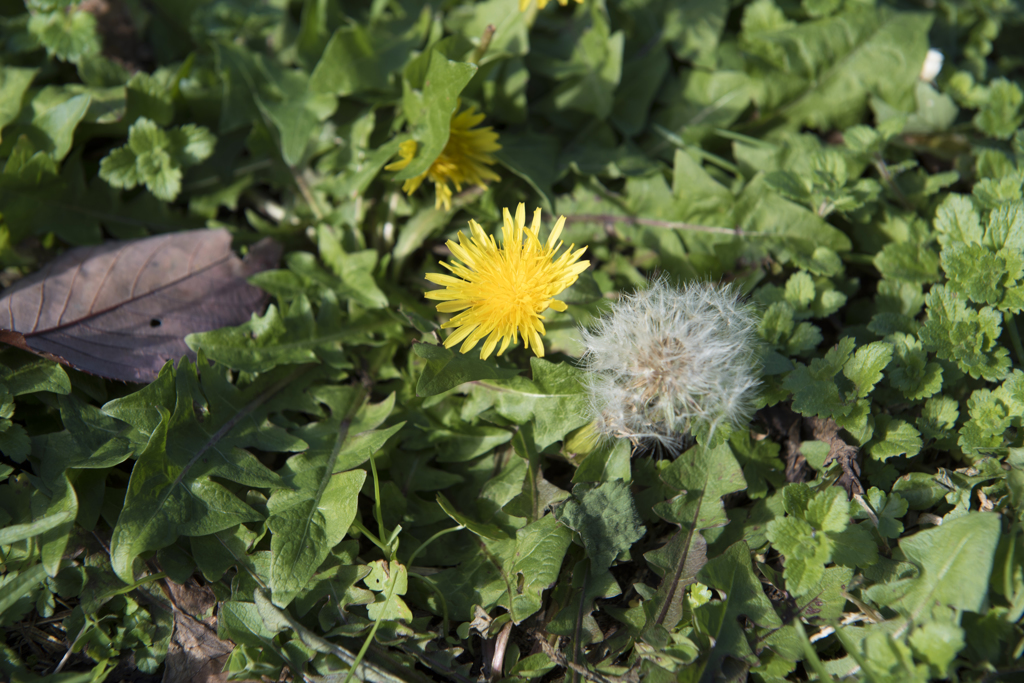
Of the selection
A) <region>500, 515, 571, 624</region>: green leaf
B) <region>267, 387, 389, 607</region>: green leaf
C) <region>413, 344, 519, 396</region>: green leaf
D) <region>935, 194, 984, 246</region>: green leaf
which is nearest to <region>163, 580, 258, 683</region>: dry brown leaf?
<region>267, 387, 389, 607</region>: green leaf

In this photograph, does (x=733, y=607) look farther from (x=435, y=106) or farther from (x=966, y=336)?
(x=435, y=106)

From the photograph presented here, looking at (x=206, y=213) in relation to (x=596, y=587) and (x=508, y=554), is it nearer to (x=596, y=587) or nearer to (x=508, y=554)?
(x=508, y=554)

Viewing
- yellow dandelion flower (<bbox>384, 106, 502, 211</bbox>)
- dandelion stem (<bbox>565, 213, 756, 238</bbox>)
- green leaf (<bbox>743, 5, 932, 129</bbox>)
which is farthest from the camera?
green leaf (<bbox>743, 5, 932, 129</bbox>)

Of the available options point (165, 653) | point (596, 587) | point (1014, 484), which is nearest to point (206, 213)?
point (165, 653)

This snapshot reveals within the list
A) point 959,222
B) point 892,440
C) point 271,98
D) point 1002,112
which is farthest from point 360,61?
point 1002,112

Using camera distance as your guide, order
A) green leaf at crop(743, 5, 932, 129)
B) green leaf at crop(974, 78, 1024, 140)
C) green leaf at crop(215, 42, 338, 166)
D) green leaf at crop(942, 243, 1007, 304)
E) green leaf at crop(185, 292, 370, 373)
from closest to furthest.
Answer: green leaf at crop(942, 243, 1007, 304) < green leaf at crop(185, 292, 370, 373) < green leaf at crop(974, 78, 1024, 140) < green leaf at crop(215, 42, 338, 166) < green leaf at crop(743, 5, 932, 129)

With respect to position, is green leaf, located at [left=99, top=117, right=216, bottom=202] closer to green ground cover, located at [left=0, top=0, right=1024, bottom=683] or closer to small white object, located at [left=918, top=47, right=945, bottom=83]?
green ground cover, located at [left=0, top=0, right=1024, bottom=683]
